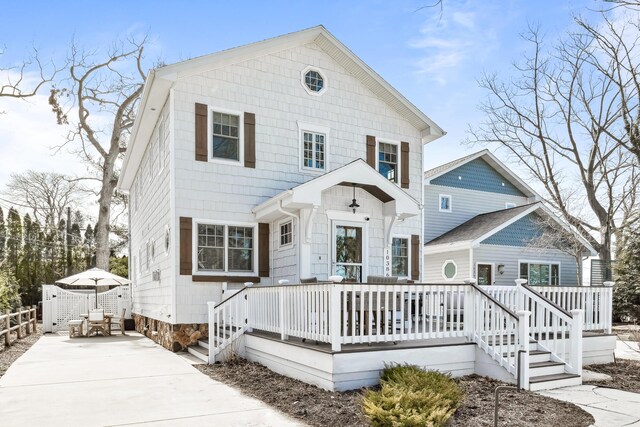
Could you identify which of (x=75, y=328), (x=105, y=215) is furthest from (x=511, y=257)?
(x=105, y=215)

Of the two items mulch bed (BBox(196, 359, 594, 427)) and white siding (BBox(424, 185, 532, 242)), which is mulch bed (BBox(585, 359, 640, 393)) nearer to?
mulch bed (BBox(196, 359, 594, 427))

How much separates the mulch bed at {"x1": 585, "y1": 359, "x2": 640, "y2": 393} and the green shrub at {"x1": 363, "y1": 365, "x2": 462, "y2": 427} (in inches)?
122

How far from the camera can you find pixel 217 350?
30.1 ft

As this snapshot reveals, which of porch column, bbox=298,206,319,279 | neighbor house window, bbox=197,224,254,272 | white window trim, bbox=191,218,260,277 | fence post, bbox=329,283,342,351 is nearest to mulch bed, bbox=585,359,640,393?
fence post, bbox=329,283,342,351

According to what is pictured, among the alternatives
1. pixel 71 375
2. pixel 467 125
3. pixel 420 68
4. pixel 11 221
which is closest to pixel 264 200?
pixel 420 68

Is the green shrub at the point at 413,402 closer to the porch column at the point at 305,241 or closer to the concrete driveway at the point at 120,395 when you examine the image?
the concrete driveway at the point at 120,395

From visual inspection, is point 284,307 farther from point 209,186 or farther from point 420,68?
point 420,68

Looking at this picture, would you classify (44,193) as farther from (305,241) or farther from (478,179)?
(305,241)

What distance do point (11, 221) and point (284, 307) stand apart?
2239 centimetres

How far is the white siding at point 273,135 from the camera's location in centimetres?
1090

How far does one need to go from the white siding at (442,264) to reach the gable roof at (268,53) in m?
6.44

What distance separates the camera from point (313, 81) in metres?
12.7

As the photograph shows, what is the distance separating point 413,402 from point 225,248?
6.96 m

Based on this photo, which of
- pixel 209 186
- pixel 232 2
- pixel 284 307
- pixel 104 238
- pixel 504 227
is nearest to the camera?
pixel 232 2
